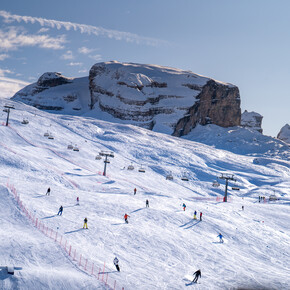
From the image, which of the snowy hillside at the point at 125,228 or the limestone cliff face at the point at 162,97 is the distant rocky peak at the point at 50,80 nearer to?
the limestone cliff face at the point at 162,97

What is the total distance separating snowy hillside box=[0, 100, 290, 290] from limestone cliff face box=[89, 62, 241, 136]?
82795 mm

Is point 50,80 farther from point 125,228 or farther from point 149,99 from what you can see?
point 125,228

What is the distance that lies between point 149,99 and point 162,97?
6254mm

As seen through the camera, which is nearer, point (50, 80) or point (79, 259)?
point (79, 259)

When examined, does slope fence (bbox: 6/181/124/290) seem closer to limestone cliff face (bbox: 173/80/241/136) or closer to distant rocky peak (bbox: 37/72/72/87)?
limestone cliff face (bbox: 173/80/241/136)

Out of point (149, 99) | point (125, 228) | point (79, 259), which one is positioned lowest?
point (125, 228)

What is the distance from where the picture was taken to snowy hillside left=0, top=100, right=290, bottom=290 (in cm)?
1956

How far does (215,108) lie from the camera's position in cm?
16462

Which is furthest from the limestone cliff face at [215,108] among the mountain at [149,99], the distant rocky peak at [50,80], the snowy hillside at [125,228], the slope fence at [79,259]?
the slope fence at [79,259]

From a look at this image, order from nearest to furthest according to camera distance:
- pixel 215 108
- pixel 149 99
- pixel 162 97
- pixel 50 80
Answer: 1. pixel 149 99
2. pixel 162 97
3. pixel 215 108
4. pixel 50 80

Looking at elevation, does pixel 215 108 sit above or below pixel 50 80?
below

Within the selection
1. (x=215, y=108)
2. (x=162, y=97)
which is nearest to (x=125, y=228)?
(x=162, y=97)

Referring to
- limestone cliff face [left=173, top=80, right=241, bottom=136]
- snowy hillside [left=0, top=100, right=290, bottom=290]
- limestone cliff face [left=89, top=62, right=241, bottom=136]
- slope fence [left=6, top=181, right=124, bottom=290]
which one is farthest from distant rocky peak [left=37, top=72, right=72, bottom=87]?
slope fence [left=6, top=181, right=124, bottom=290]

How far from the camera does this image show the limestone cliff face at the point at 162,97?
151 m
